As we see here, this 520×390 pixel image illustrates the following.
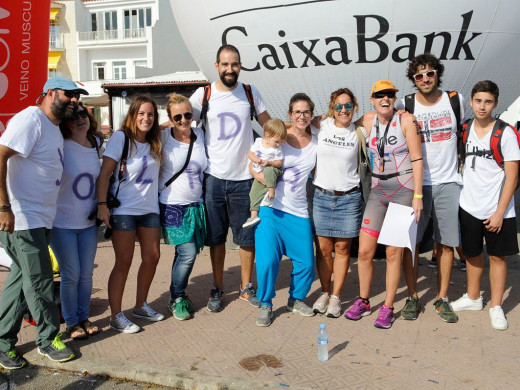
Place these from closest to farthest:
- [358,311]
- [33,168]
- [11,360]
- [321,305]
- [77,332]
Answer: [33,168], [11,360], [77,332], [358,311], [321,305]

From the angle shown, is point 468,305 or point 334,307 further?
point 468,305

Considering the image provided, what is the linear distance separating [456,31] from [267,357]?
4.18 meters

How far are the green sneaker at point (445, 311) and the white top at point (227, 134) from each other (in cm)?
196

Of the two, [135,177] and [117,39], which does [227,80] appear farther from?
[117,39]

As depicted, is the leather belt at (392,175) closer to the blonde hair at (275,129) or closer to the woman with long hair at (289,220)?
the woman with long hair at (289,220)

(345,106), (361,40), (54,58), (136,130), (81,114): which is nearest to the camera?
(81,114)

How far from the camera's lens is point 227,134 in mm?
4508

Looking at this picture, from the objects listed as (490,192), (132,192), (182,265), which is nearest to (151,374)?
(182,265)

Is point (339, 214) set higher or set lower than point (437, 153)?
lower

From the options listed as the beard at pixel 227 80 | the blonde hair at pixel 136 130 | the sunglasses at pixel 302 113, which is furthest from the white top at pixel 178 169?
the sunglasses at pixel 302 113

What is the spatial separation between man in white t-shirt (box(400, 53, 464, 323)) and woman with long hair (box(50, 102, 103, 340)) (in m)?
2.56

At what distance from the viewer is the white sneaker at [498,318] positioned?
13.7 ft

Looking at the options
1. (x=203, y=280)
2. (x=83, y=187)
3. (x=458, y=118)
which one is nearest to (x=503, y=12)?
(x=458, y=118)

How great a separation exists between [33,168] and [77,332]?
1.33m
